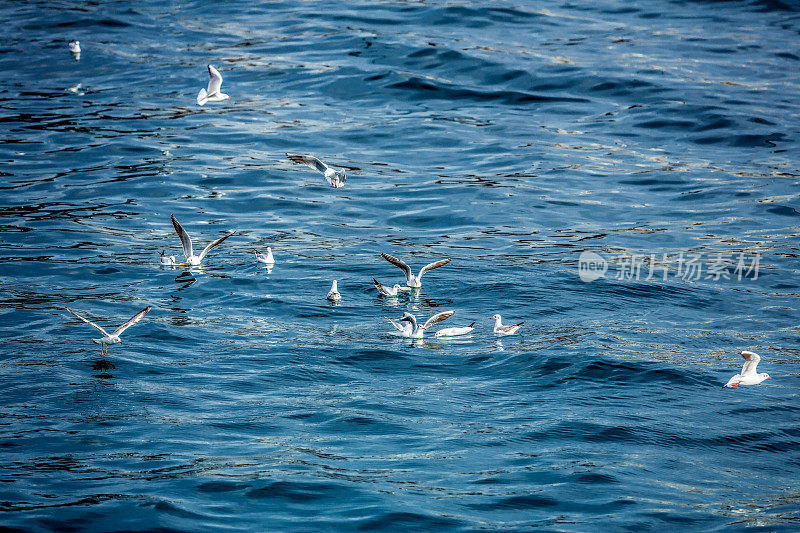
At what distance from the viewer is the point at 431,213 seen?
1645 centimetres

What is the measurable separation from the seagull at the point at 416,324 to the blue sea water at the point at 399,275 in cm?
17

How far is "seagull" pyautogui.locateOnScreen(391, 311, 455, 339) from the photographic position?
11163 mm

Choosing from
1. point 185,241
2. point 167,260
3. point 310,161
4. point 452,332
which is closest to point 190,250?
point 185,241

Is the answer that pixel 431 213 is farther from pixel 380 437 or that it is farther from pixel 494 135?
pixel 380 437

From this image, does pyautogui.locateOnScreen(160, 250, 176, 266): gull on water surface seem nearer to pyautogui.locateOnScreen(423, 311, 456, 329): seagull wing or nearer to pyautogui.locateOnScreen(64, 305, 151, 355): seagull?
pyautogui.locateOnScreen(64, 305, 151, 355): seagull

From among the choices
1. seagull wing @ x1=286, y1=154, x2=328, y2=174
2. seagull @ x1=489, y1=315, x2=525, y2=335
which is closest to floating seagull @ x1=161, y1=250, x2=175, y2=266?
seagull wing @ x1=286, y1=154, x2=328, y2=174

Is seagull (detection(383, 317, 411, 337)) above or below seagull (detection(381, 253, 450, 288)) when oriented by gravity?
below

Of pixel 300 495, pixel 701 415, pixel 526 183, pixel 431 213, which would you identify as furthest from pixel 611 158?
pixel 300 495

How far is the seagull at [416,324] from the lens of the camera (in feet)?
36.6

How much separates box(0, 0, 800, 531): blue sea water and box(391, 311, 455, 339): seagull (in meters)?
0.17

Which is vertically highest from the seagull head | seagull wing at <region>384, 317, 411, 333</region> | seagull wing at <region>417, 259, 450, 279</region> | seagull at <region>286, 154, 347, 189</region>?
seagull at <region>286, 154, 347, 189</region>

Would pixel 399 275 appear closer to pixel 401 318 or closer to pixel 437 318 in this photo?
pixel 437 318

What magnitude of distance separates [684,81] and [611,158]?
217 inches
